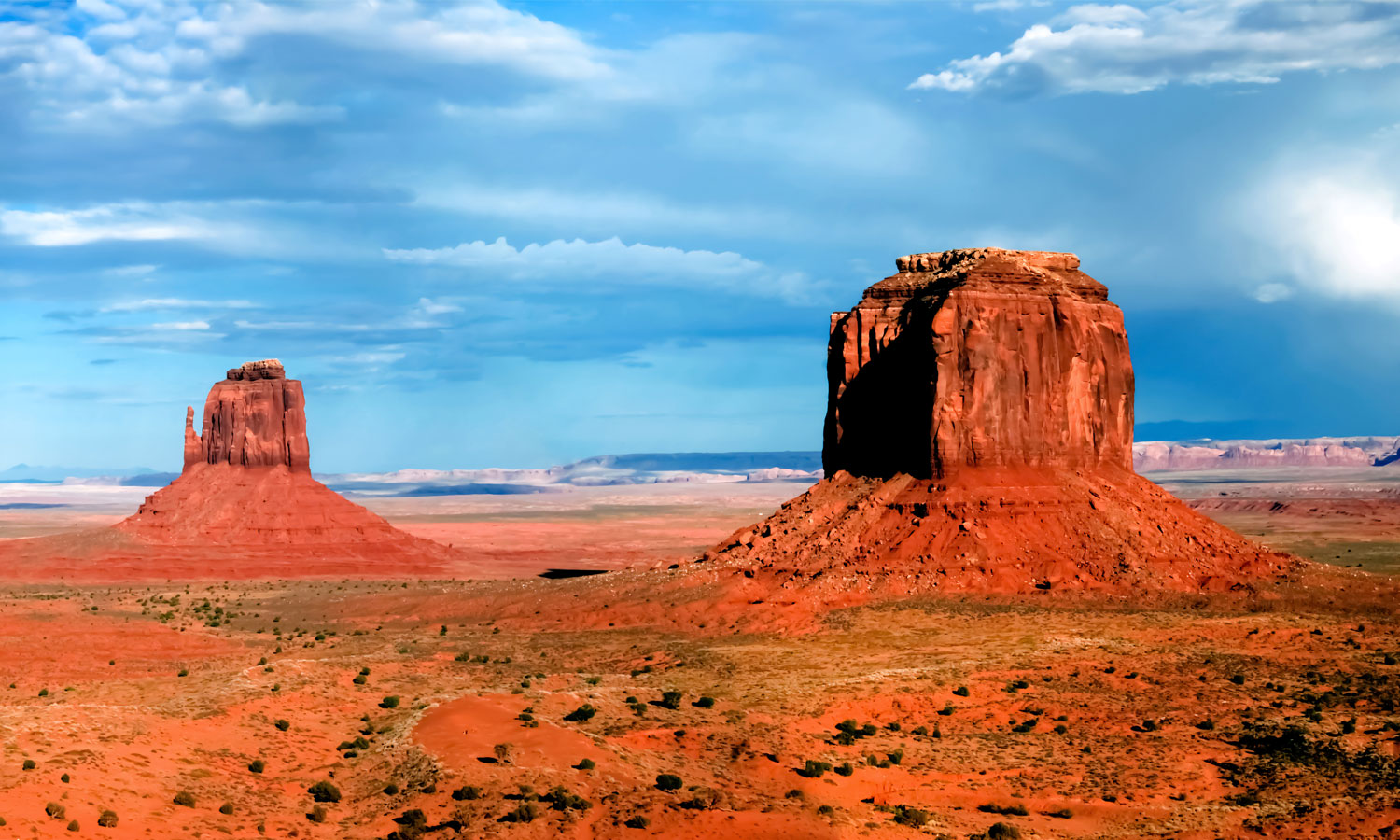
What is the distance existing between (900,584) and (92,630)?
3789 centimetres

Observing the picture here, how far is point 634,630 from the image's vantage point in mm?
54375

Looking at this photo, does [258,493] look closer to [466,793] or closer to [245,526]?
[245,526]

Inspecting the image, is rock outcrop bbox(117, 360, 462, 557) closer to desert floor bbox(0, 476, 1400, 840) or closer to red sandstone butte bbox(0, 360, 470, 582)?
red sandstone butte bbox(0, 360, 470, 582)

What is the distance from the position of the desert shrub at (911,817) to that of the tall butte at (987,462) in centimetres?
2545

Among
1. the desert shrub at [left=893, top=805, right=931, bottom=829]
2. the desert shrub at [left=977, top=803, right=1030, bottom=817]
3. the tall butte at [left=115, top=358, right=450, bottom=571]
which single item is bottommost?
the desert shrub at [left=977, top=803, right=1030, bottom=817]

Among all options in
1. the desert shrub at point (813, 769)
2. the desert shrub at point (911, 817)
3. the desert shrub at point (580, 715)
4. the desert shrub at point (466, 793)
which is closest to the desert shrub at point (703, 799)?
the desert shrub at point (813, 769)


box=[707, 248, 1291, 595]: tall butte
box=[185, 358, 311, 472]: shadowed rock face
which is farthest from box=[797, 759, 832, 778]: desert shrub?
box=[185, 358, 311, 472]: shadowed rock face

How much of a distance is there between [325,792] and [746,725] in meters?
12.5

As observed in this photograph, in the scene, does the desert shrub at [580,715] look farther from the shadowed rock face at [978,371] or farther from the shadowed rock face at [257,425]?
the shadowed rock face at [257,425]

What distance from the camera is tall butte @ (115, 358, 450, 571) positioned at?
10200 centimetres

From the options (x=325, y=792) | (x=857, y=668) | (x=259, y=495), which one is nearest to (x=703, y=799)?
(x=325, y=792)

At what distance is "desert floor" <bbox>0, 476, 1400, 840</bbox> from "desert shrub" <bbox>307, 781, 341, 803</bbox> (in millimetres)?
120

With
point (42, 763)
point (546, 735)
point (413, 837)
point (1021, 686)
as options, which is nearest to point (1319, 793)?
point (1021, 686)

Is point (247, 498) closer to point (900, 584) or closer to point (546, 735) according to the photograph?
point (900, 584)
